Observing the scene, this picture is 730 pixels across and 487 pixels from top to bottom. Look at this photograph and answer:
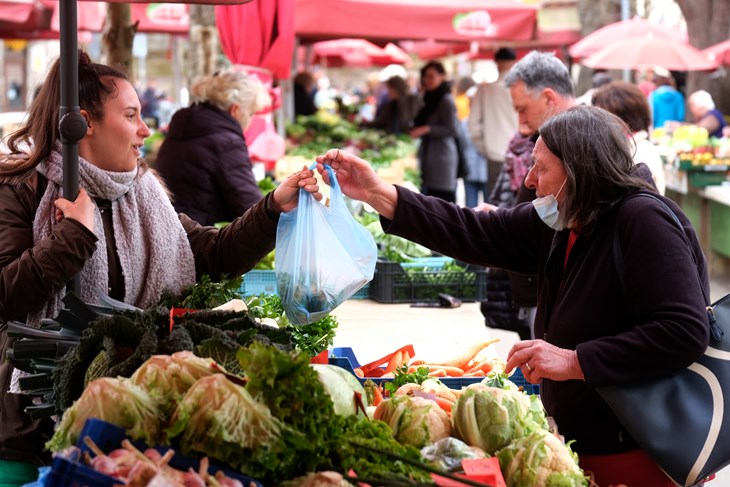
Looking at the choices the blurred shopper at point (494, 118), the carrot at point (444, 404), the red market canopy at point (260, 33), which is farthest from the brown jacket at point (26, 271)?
the blurred shopper at point (494, 118)

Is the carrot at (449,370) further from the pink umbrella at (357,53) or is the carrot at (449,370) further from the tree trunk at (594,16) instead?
the tree trunk at (594,16)

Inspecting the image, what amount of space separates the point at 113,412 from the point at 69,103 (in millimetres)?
1151

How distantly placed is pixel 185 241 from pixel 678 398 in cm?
168

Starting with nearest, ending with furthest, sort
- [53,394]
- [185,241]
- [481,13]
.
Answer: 1. [53,394]
2. [185,241]
3. [481,13]

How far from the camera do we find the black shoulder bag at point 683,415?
9.29 feet

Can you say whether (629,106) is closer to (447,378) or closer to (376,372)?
(376,372)

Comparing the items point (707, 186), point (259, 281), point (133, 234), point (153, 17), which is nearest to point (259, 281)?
point (259, 281)

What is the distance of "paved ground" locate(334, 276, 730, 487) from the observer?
4590mm

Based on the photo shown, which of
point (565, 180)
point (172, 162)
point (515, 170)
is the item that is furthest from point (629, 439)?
point (172, 162)

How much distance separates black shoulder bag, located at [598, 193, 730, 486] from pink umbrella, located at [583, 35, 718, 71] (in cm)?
1199

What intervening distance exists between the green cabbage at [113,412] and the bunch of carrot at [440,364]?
1.57 m

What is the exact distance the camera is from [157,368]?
2219 millimetres

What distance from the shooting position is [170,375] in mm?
2209

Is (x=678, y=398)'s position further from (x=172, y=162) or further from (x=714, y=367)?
(x=172, y=162)
